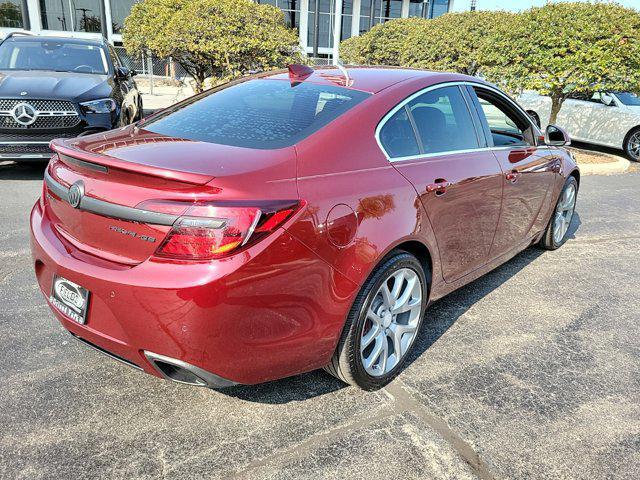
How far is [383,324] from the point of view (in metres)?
2.71

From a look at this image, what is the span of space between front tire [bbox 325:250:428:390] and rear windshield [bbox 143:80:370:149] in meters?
0.78

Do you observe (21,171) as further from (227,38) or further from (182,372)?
(182,372)

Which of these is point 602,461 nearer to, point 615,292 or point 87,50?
point 615,292

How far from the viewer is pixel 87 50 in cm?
808

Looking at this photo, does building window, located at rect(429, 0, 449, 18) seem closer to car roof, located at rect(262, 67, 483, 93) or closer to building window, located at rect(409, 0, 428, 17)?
building window, located at rect(409, 0, 428, 17)

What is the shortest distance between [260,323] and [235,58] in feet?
29.3

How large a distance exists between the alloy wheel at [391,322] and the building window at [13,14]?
31588mm

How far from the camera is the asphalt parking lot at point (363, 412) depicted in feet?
7.31

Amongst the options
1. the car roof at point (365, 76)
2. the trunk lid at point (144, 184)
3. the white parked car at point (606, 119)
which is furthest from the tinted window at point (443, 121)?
the white parked car at point (606, 119)

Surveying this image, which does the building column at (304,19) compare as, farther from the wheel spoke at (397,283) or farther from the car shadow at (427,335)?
the wheel spoke at (397,283)

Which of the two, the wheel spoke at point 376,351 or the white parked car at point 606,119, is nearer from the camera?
the wheel spoke at point 376,351

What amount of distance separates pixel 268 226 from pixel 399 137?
109cm

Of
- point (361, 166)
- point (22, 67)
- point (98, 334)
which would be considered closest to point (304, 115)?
point (361, 166)

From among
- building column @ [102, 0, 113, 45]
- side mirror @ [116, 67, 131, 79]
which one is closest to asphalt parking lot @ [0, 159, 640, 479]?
side mirror @ [116, 67, 131, 79]
